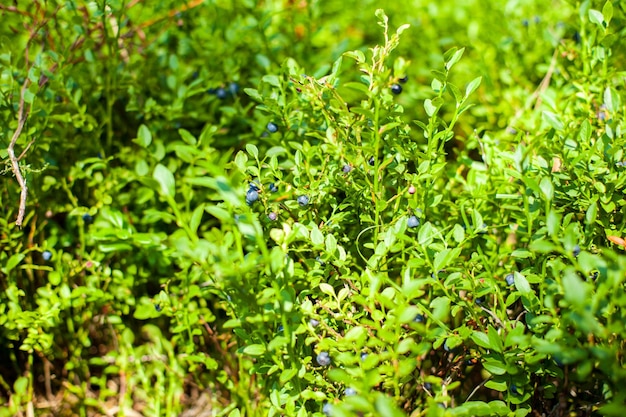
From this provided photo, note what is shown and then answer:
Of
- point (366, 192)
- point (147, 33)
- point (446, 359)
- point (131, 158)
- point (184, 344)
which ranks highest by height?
point (147, 33)

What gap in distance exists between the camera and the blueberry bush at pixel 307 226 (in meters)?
0.98

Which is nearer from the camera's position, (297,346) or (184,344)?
(297,346)

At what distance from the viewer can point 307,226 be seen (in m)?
1.13

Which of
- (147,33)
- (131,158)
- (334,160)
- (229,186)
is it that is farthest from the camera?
(147,33)

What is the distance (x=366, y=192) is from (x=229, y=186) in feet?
1.38

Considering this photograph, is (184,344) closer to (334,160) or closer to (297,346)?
(297,346)

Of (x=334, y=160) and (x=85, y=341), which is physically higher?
(x=334, y=160)

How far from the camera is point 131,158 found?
1.65 meters

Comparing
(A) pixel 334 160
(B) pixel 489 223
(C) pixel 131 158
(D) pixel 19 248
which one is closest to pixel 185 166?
(C) pixel 131 158

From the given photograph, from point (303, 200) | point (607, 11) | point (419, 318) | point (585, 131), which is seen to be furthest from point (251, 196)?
point (607, 11)

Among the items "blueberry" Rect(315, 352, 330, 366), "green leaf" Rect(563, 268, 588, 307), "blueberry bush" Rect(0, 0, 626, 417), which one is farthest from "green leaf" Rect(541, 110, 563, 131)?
"blueberry" Rect(315, 352, 330, 366)

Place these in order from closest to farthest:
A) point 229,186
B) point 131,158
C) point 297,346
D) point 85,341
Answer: point 229,186 < point 297,346 < point 85,341 < point 131,158

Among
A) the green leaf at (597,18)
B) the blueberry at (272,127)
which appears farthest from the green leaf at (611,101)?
the blueberry at (272,127)

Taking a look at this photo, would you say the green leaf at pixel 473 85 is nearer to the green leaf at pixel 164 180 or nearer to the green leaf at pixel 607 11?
the green leaf at pixel 607 11
